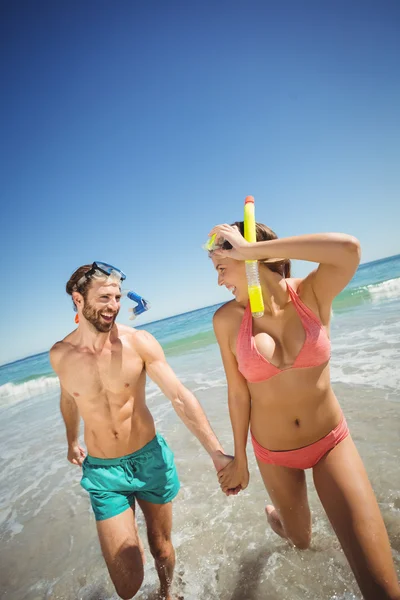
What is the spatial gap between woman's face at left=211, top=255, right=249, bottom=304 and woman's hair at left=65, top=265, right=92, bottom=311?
1.34 metres

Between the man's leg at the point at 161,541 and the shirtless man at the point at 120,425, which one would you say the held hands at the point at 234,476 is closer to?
the shirtless man at the point at 120,425

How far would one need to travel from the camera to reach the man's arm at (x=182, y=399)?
9.31 ft

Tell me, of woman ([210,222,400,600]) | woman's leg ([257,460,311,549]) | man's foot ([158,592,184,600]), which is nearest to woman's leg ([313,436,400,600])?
Result: woman ([210,222,400,600])

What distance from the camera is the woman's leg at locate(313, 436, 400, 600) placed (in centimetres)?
194

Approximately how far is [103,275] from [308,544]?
10.0 ft

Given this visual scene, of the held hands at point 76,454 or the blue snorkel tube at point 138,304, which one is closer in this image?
the blue snorkel tube at point 138,304

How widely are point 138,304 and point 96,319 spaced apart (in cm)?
41

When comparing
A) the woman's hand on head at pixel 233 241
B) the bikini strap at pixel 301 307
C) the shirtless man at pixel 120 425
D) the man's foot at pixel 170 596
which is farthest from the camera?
the man's foot at pixel 170 596

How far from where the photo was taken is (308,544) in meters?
3.01

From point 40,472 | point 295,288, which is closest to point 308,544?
point 295,288

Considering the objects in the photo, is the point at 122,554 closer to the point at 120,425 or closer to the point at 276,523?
the point at 120,425

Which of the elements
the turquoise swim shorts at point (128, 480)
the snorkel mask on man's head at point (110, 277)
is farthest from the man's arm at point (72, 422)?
the snorkel mask on man's head at point (110, 277)

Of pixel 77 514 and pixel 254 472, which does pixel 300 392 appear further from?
pixel 77 514

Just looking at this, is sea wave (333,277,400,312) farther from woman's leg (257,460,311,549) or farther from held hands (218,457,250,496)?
held hands (218,457,250,496)
